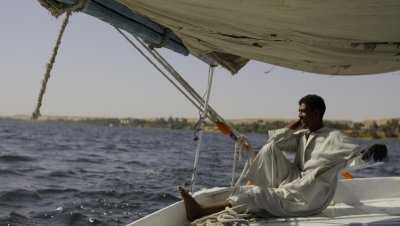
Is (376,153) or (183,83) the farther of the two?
(183,83)

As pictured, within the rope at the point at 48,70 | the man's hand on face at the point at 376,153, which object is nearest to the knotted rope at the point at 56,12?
the rope at the point at 48,70

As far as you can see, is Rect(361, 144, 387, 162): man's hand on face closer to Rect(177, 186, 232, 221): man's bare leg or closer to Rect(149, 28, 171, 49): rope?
Rect(177, 186, 232, 221): man's bare leg

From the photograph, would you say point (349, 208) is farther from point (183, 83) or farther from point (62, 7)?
point (62, 7)

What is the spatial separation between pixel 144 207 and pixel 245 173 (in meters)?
5.09

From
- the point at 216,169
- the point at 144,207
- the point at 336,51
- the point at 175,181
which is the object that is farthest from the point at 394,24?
the point at 216,169

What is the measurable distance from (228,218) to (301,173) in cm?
85

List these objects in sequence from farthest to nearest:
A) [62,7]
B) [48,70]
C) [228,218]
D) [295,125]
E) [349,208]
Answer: [349,208]
[295,125]
[228,218]
[48,70]
[62,7]

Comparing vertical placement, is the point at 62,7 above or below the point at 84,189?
above

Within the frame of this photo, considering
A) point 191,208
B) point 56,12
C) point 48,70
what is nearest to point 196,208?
point 191,208

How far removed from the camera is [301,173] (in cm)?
402

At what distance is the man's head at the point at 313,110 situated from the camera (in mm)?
4070

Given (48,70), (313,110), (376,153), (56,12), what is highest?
(56,12)

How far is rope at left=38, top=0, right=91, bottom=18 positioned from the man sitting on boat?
1.70 m

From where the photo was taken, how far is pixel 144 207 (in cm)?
877
